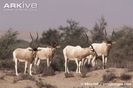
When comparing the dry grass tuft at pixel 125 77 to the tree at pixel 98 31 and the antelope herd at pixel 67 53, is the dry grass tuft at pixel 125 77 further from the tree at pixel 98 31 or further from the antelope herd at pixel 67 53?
the tree at pixel 98 31

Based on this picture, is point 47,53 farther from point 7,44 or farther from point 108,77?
point 7,44

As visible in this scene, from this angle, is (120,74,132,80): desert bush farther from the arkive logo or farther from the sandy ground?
the arkive logo

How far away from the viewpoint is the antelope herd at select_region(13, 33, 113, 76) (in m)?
24.4

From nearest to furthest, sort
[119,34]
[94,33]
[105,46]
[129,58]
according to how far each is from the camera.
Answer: [105,46], [129,58], [119,34], [94,33]

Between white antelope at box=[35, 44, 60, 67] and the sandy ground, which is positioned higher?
white antelope at box=[35, 44, 60, 67]

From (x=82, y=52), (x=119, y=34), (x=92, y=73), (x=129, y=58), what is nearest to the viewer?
(x=92, y=73)

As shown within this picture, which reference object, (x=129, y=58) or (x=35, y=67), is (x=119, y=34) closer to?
(x=129, y=58)

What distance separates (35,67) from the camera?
1043 inches

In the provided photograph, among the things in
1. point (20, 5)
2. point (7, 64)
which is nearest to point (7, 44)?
point (7, 64)

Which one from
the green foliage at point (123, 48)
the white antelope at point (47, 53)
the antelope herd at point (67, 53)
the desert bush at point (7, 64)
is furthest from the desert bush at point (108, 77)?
the green foliage at point (123, 48)

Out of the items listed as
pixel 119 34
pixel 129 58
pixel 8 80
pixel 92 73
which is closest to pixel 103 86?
pixel 92 73

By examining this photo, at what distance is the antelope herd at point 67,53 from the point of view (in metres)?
24.4

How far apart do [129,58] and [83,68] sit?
32.1ft

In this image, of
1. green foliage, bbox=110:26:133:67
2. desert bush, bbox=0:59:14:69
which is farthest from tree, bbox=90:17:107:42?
desert bush, bbox=0:59:14:69
